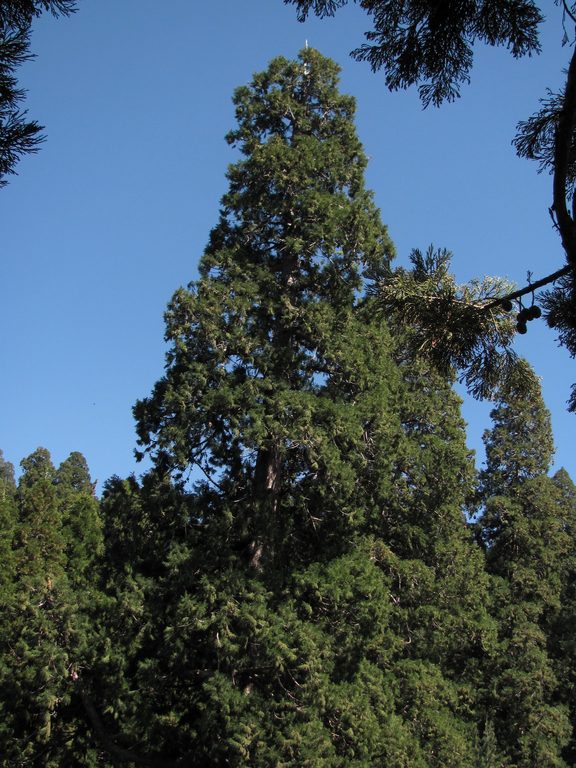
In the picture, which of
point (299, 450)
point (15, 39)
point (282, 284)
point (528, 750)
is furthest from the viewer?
point (528, 750)

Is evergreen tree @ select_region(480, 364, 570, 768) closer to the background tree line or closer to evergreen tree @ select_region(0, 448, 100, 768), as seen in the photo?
the background tree line

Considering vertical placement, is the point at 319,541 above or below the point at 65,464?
below

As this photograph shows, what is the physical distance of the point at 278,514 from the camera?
11.4 m

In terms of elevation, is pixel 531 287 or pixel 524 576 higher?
pixel 524 576

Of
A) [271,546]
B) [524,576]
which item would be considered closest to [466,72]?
[271,546]

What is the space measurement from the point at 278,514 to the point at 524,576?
32.9 feet

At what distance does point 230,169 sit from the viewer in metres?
12.6

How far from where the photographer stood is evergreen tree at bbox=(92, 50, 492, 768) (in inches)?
383

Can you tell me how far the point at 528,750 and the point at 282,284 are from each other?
1175cm

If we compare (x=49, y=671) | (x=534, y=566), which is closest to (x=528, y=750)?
(x=534, y=566)

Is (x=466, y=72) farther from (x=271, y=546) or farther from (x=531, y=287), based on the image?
(x=271, y=546)

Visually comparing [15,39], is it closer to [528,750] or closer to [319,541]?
[319,541]

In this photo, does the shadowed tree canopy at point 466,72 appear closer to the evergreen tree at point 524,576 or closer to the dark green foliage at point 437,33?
the dark green foliage at point 437,33

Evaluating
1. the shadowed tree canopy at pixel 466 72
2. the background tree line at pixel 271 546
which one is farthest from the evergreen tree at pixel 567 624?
the shadowed tree canopy at pixel 466 72
